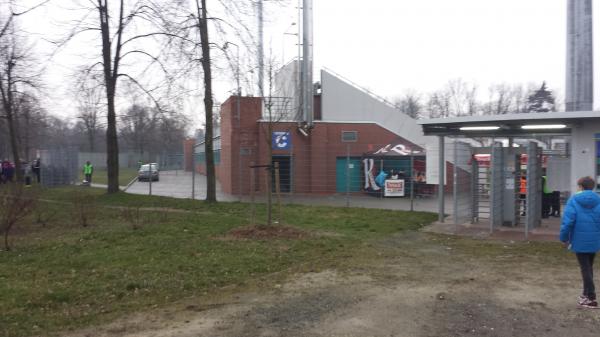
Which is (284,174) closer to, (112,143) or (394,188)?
(394,188)

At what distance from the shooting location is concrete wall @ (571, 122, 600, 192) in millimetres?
11195

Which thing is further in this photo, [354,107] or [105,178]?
[105,178]

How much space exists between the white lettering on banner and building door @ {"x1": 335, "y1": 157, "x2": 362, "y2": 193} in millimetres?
1777

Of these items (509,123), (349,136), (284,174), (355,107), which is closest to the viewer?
(509,123)

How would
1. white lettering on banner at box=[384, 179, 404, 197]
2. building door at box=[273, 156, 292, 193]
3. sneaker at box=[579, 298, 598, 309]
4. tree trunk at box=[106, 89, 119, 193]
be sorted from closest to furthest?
1. sneaker at box=[579, 298, 598, 309]
2. tree trunk at box=[106, 89, 119, 193]
3. building door at box=[273, 156, 292, 193]
4. white lettering on banner at box=[384, 179, 404, 197]

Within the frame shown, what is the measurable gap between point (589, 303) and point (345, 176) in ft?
62.9

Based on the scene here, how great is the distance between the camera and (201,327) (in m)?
5.35

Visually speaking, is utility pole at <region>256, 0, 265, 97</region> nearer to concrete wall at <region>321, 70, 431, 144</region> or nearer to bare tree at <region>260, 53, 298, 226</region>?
bare tree at <region>260, 53, 298, 226</region>

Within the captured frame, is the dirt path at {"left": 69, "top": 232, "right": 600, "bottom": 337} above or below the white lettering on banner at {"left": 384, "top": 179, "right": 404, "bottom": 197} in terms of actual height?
below

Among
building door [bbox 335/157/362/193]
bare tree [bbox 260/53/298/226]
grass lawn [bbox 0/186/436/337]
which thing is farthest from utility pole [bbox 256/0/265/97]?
building door [bbox 335/157/362/193]

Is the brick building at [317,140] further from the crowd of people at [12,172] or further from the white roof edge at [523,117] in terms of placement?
the crowd of people at [12,172]

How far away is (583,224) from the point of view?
6.13m

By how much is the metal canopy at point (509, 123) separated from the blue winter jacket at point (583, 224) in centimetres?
522

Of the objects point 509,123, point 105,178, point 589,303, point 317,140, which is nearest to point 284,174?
point 317,140
